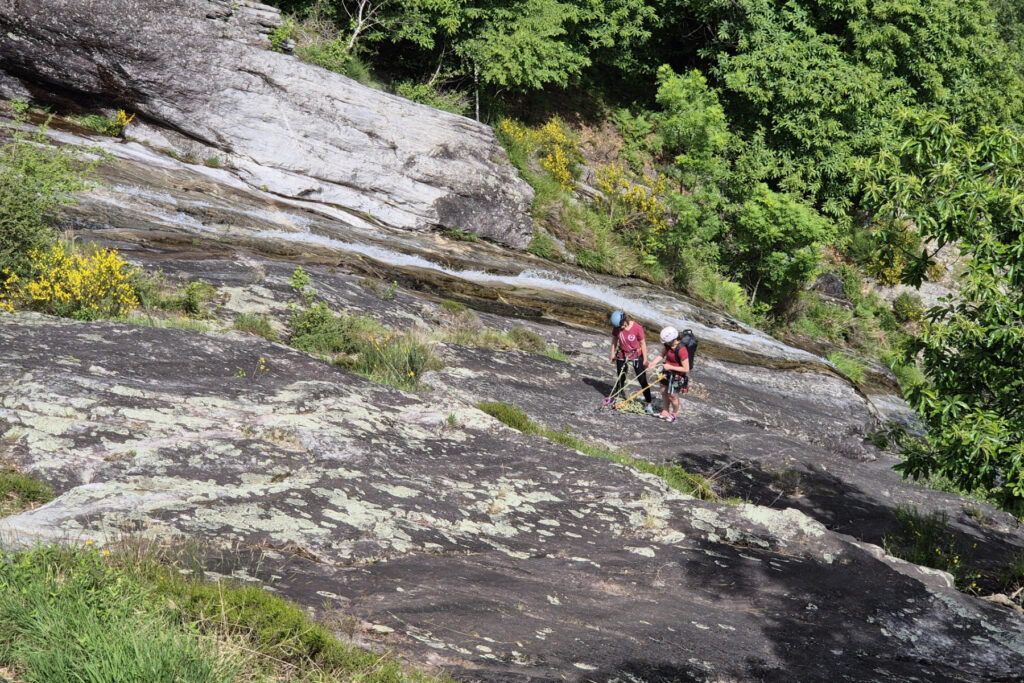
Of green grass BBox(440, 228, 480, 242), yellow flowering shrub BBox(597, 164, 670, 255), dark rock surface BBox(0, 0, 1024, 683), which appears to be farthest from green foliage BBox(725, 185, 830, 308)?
green grass BBox(440, 228, 480, 242)

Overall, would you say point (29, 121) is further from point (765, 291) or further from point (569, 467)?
point (765, 291)

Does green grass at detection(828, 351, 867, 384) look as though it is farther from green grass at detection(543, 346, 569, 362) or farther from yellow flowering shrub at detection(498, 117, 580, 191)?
green grass at detection(543, 346, 569, 362)

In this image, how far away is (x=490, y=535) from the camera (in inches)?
264

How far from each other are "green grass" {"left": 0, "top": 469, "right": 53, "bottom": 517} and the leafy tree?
679 cm

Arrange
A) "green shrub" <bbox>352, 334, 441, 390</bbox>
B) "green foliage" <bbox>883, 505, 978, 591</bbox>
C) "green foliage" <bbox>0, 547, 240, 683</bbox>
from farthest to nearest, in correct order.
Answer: "green shrub" <bbox>352, 334, 441, 390</bbox> < "green foliage" <bbox>883, 505, 978, 591</bbox> < "green foliage" <bbox>0, 547, 240, 683</bbox>

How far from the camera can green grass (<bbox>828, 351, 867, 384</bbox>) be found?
22.3 meters

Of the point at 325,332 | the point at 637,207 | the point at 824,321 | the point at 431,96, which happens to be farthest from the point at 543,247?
the point at 824,321

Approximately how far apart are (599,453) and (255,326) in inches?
187

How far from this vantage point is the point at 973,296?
23.6ft

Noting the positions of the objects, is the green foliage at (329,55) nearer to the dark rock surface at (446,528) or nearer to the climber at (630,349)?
the climber at (630,349)

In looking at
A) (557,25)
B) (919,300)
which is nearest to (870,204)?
(557,25)

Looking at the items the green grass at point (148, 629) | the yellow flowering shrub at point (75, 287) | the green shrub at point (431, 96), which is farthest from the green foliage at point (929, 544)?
the green shrub at point (431, 96)

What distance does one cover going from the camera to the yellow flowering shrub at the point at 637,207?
23.7 meters

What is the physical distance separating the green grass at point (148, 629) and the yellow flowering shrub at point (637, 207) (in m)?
19.7
